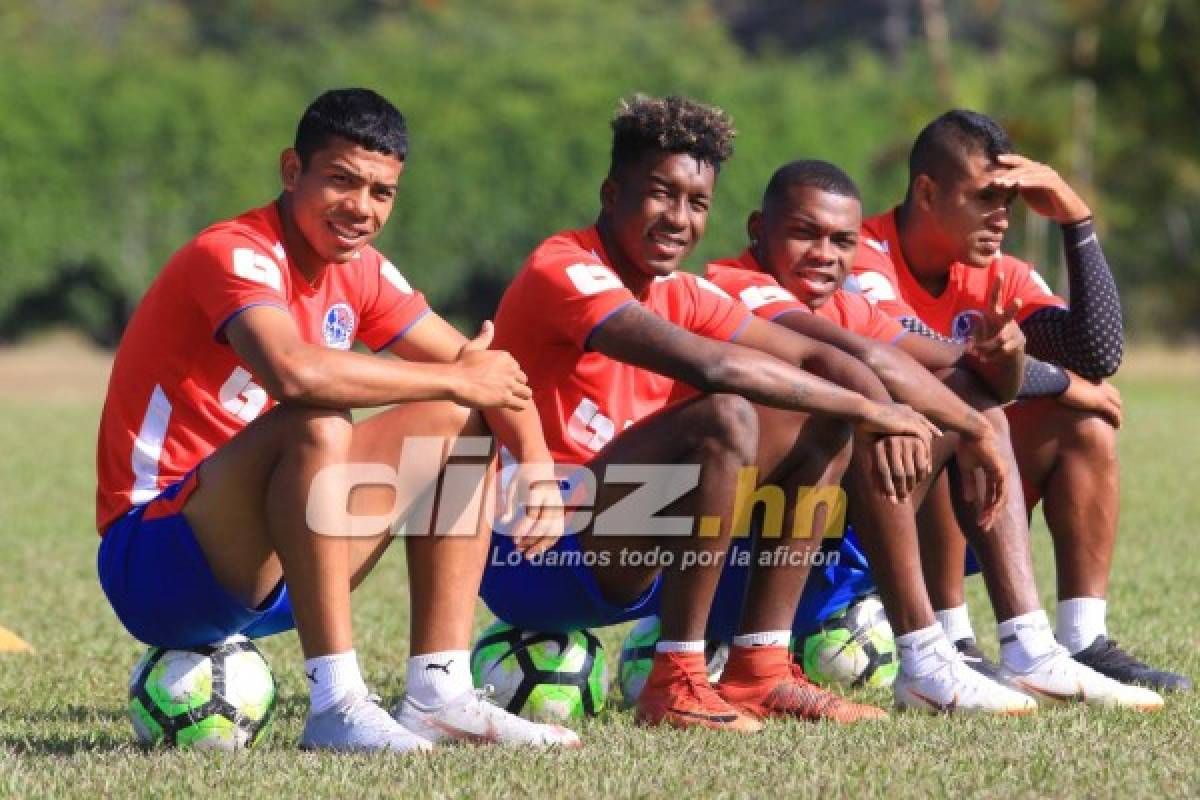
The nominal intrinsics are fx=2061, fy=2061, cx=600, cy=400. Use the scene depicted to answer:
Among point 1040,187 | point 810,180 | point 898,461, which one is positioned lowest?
point 898,461

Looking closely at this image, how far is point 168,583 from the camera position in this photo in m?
5.61

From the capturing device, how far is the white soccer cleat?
618 centimetres

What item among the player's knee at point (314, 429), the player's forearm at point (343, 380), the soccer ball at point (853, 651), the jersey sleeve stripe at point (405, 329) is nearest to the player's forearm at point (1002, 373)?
the soccer ball at point (853, 651)

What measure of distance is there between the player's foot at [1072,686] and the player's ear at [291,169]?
2.73 metres

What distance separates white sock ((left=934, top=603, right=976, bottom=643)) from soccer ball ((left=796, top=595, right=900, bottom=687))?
32 centimetres

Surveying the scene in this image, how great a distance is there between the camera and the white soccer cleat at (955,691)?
618 centimetres

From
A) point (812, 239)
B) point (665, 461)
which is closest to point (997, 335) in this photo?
point (812, 239)

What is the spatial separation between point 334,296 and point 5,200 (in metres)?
29.3

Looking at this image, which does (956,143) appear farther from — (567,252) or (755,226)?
(567,252)

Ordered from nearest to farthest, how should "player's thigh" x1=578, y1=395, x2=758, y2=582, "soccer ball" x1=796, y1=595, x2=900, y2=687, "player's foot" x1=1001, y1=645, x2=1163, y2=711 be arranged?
"player's thigh" x1=578, y1=395, x2=758, y2=582, "player's foot" x1=1001, y1=645, x2=1163, y2=711, "soccer ball" x1=796, y1=595, x2=900, y2=687

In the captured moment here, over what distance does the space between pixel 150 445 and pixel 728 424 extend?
1612 millimetres

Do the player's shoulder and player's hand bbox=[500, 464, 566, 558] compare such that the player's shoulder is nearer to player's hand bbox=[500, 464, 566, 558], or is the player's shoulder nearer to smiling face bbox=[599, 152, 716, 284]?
smiling face bbox=[599, 152, 716, 284]

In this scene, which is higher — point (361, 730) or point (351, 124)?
point (351, 124)

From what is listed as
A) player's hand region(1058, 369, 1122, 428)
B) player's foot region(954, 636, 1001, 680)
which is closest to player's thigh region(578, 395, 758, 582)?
player's foot region(954, 636, 1001, 680)
